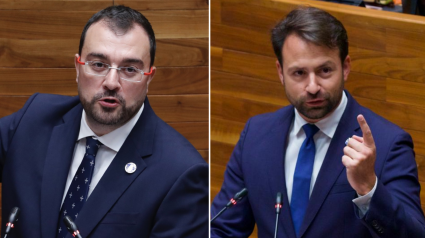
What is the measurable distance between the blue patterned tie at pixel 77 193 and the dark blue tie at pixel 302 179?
13.9 inches

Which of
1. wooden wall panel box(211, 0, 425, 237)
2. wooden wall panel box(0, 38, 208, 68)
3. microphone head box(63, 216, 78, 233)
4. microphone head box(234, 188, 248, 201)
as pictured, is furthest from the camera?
wooden wall panel box(211, 0, 425, 237)

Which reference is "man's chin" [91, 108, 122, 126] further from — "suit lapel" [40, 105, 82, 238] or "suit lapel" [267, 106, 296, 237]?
"suit lapel" [267, 106, 296, 237]

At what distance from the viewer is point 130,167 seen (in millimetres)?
822

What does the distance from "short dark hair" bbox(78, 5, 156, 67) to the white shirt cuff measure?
13.5 inches

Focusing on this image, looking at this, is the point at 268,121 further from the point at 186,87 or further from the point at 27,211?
the point at 27,211

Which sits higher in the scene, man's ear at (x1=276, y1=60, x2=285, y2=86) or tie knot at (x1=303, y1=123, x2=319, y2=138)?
man's ear at (x1=276, y1=60, x2=285, y2=86)

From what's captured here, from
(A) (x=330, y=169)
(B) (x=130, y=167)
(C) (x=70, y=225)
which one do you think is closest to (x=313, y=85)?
(A) (x=330, y=169)

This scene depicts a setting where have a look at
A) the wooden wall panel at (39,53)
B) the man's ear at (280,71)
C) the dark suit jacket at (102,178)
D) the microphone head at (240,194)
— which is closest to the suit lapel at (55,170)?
the dark suit jacket at (102,178)

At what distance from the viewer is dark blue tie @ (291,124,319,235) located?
103 cm

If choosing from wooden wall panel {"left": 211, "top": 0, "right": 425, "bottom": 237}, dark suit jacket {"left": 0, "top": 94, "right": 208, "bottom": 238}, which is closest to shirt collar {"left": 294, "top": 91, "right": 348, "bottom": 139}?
wooden wall panel {"left": 211, "top": 0, "right": 425, "bottom": 237}

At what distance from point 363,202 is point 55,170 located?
42 cm

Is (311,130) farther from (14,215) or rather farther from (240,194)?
(14,215)

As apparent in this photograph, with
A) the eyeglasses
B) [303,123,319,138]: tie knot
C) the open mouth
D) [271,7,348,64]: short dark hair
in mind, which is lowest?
[303,123,319,138]: tie knot

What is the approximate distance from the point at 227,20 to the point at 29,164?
0.48m
